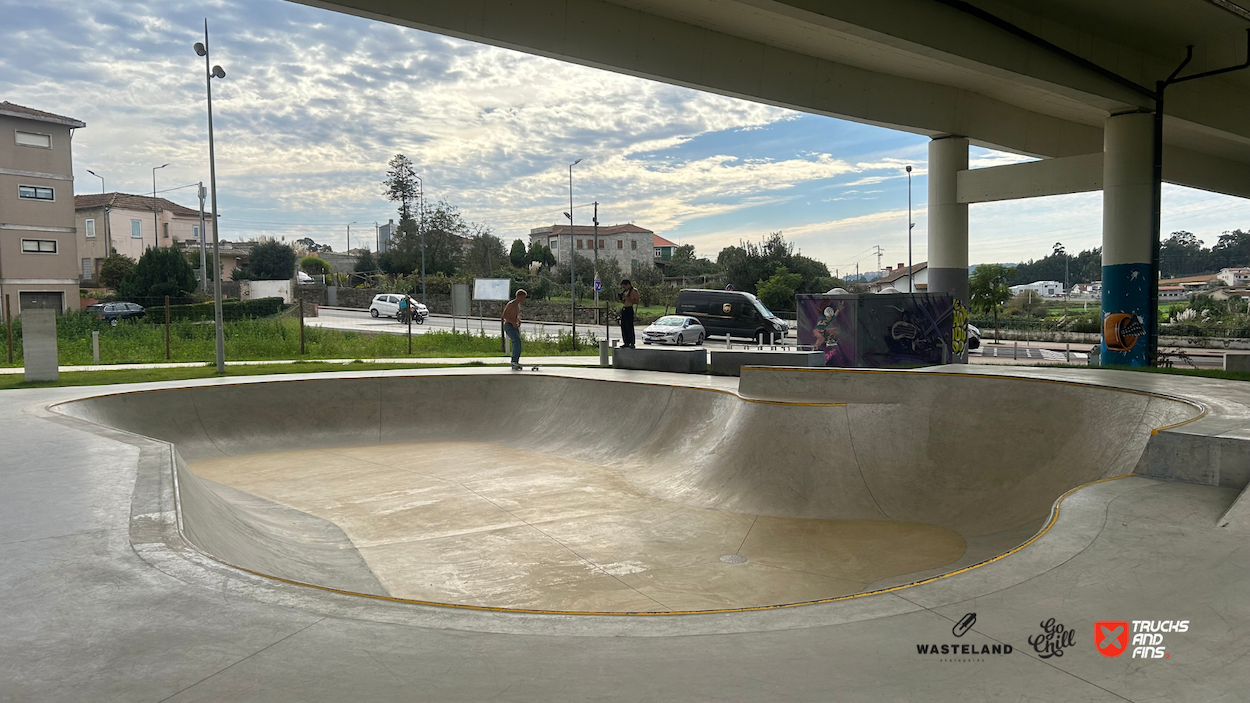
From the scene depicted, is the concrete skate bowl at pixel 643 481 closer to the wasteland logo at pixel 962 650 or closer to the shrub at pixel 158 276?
the wasteland logo at pixel 962 650

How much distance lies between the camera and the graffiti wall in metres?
14.3

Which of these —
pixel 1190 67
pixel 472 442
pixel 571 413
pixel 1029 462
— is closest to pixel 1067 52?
pixel 1190 67

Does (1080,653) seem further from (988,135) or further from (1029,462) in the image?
(988,135)

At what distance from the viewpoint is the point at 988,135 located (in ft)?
60.3

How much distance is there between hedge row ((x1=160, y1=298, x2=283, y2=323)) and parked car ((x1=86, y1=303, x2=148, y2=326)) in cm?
113

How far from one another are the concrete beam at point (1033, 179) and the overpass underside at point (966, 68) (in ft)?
0.11

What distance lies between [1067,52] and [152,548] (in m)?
16.2

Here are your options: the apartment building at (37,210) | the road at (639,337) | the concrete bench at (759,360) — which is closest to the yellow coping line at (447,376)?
the concrete bench at (759,360)

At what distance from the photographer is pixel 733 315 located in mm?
29141

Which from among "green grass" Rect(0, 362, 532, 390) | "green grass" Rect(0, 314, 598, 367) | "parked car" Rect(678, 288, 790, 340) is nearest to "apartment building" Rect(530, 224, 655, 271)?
"parked car" Rect(678, 288, 790, 340)

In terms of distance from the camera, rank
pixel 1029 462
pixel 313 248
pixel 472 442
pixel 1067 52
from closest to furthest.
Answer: pixel 1029 462
pixel 472 442
pixel 1067 52
pixel 313 248

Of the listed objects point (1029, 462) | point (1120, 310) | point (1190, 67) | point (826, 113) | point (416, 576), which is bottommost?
point (416, 576)

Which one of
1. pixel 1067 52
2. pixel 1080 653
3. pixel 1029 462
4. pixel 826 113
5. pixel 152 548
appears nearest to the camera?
pixel 1080 653

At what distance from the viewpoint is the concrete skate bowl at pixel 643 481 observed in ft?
20.6
